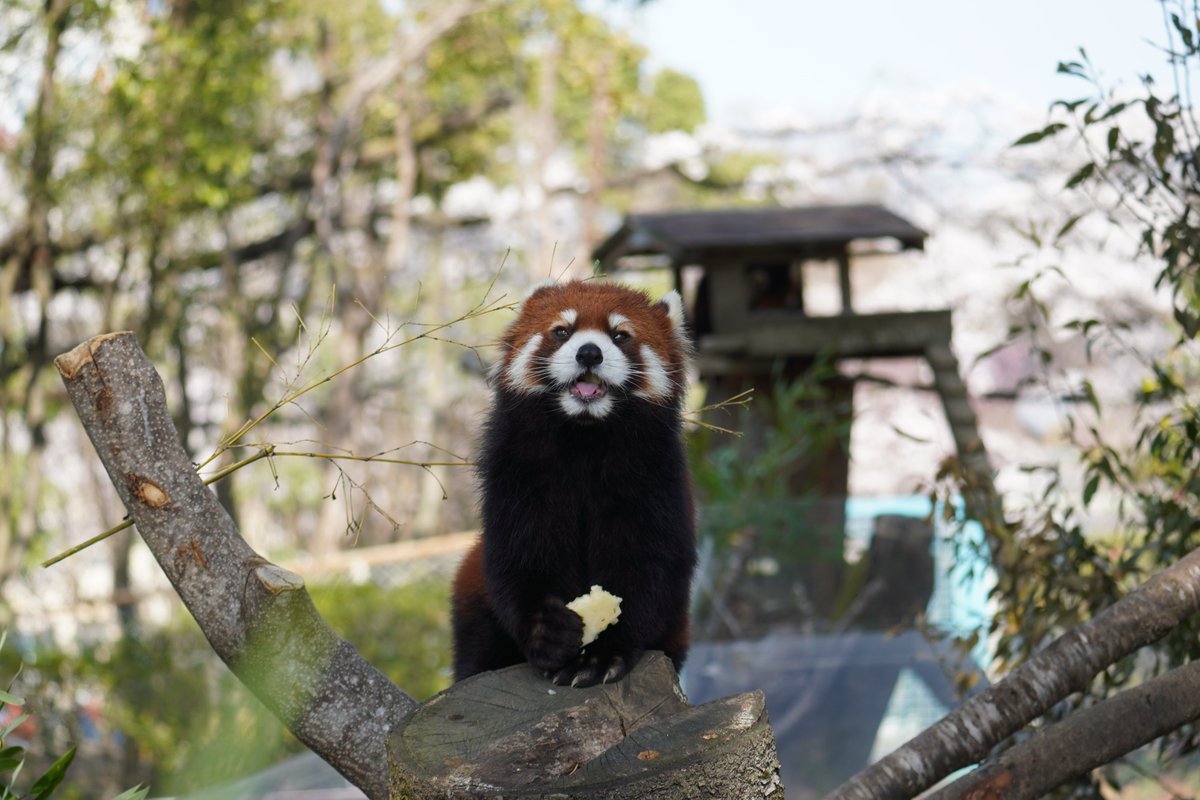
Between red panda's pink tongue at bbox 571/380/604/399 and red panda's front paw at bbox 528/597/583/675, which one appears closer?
red panda's front paw at bbox 528/597/583/675

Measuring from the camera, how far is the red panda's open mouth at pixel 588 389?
2227 mm

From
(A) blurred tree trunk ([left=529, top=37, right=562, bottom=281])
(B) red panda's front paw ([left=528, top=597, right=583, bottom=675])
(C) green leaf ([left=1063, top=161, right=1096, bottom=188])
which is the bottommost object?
(B) red panda's front paw ([left=528, top=597, right=583, bottom=675])

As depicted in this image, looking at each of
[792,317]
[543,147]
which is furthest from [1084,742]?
[543,147]

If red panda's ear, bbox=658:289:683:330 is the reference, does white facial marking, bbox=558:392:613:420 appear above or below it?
below

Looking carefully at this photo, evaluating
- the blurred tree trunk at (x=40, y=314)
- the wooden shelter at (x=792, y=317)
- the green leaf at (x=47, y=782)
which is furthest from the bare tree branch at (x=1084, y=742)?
the blurred tree trunk at (x=40, y=314)

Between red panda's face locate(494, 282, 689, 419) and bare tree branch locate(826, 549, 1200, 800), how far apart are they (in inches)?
32.1

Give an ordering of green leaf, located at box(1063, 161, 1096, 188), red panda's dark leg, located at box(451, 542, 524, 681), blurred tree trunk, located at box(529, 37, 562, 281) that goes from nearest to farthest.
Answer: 1. red panda's dark leg, located at box(451, 542, 524, 681)
2. green leaf, located at box(1063, 161, 1096, 188)
3. blurred tree trunk, located at box(529, 37, 562, 281)

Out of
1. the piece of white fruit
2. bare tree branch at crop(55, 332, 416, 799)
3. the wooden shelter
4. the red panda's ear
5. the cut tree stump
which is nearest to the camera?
the cut tree stump

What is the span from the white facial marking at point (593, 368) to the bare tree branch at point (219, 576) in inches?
23.9

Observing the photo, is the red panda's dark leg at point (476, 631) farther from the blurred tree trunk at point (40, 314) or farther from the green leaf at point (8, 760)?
the blurred tree trunk at point (40, 314)

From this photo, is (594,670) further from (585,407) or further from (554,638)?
(585,407)

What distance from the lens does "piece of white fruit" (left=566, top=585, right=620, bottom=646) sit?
2.13m

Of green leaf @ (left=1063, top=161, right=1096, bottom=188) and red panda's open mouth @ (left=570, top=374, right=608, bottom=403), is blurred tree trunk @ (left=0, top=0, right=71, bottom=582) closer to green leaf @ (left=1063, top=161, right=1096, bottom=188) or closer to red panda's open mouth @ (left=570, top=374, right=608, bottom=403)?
red panda's open mouth @ (left=570, top=374, right=608, bottom=403)

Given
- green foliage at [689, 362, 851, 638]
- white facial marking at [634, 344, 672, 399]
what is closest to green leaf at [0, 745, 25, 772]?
white facial marking at [634, 344, 672, 399]
